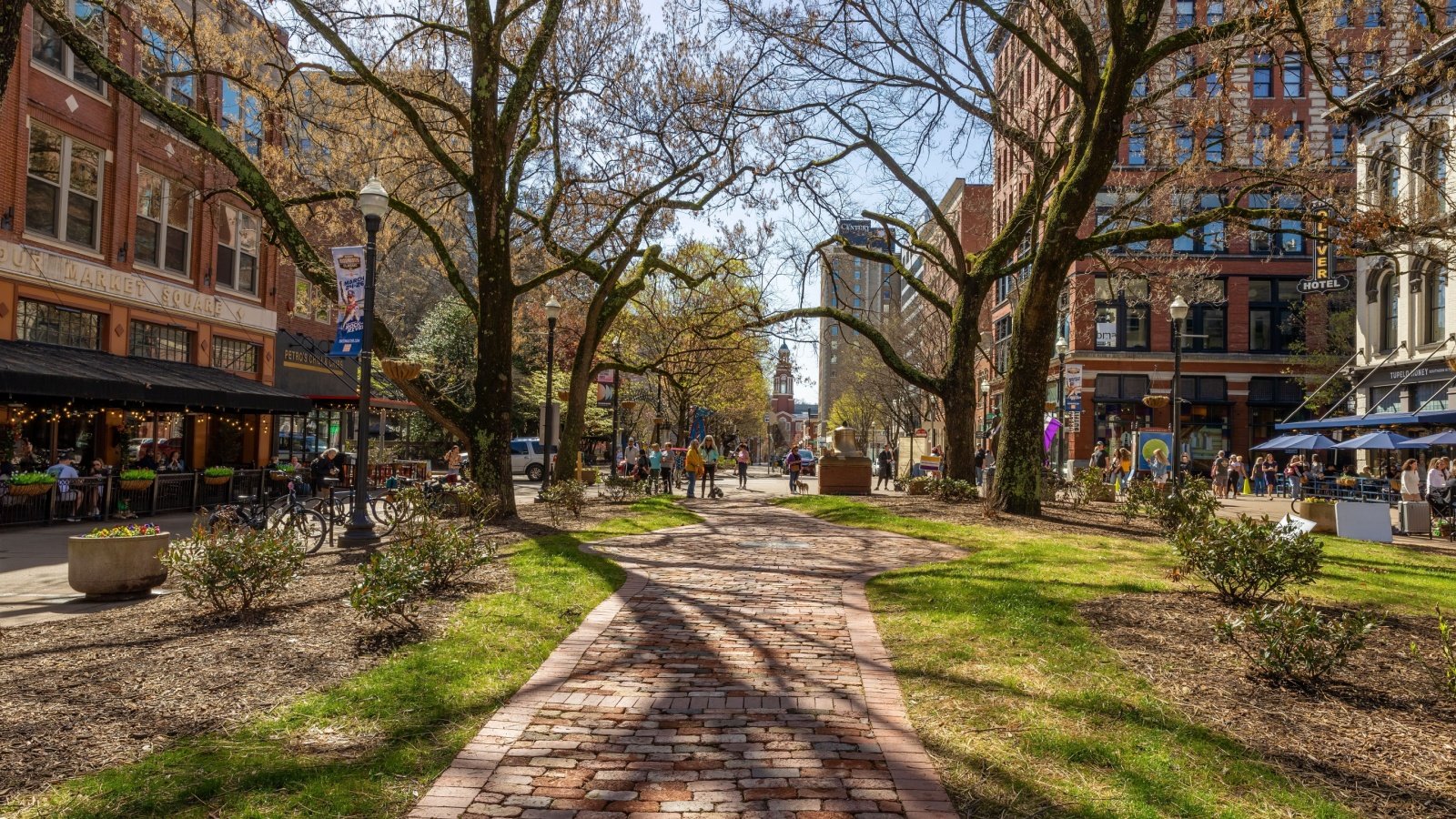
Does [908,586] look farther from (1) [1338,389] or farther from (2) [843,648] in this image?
(1) [1338,389]

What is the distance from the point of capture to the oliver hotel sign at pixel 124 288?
19.2m

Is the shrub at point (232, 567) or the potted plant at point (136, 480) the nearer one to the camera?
the shrub at point (232, 567)

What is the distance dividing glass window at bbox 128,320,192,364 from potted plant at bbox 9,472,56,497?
711 cm

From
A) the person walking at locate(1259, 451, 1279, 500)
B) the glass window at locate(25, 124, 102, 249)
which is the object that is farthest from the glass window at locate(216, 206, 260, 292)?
the person walking at locate(1259, 451, 1279, 500)

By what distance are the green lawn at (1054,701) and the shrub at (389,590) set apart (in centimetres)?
383

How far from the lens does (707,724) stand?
17.2 ft

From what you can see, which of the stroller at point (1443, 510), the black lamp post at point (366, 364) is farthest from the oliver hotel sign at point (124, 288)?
the stroller at point (1443, 510)

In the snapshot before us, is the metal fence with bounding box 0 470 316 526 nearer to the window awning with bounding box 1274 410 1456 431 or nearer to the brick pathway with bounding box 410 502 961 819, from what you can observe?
the brick pathway with bounding box 410 502 961 819

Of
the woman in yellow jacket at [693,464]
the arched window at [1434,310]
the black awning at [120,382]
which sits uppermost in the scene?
the arched window at [1434,310]

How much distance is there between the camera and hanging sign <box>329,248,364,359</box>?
1146 centimetres

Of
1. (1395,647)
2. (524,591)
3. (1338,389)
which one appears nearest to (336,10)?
(524,591)

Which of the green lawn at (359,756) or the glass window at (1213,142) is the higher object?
the glass window at (1213,142)

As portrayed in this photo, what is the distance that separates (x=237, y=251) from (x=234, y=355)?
3062 mm

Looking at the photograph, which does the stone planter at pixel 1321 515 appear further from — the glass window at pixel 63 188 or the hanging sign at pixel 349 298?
the glass window at pixel 63 188
